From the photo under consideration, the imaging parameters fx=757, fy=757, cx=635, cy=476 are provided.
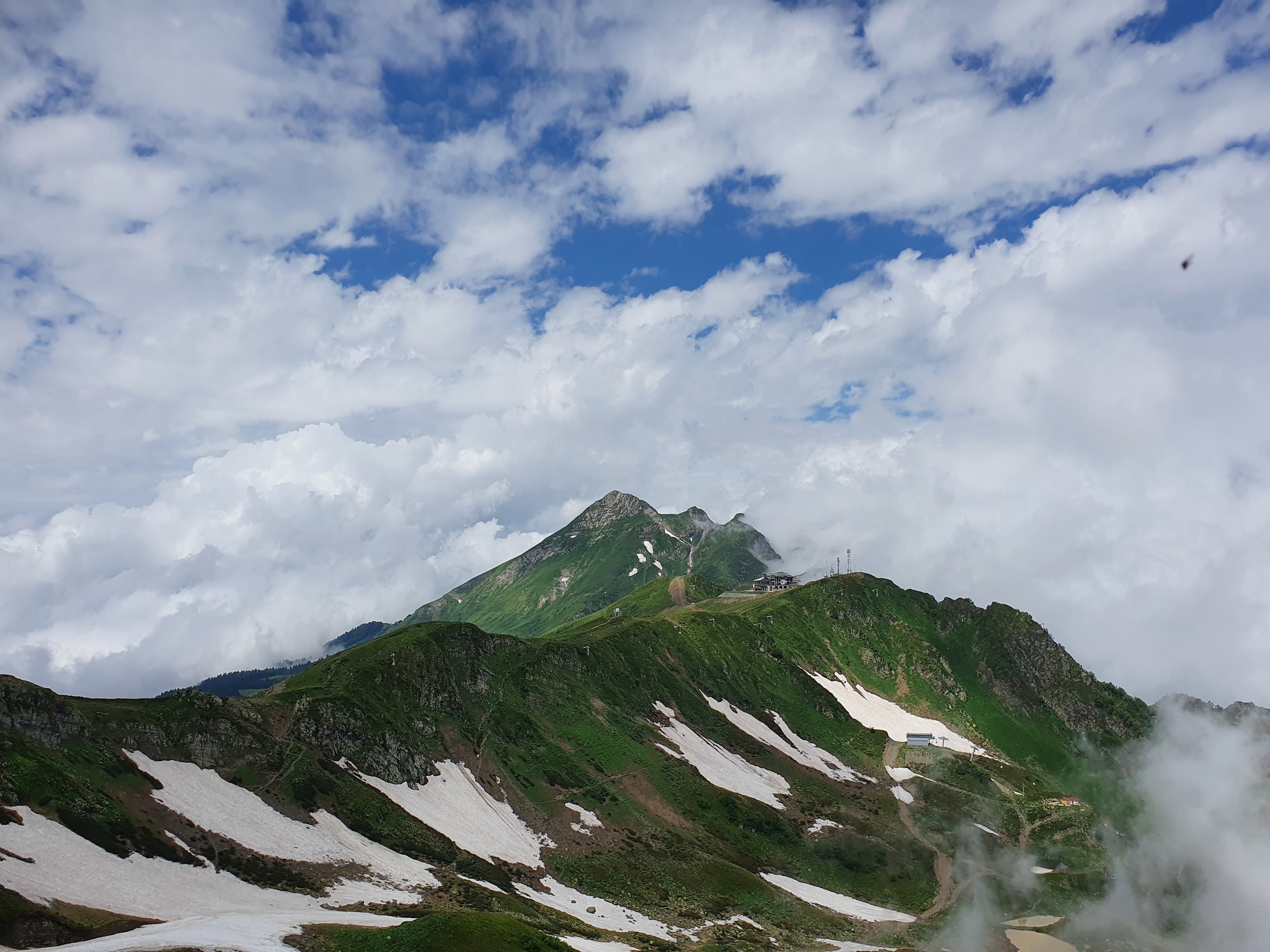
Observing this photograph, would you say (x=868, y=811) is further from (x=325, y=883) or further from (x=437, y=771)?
(x=325, y=883)

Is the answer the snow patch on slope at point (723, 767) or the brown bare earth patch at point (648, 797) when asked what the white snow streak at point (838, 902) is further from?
the snow patch on slope at point (723, 767)

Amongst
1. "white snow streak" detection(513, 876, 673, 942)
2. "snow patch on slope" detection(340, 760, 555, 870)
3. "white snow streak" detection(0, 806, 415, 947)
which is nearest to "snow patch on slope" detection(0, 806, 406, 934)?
"white snow streak" detection(0, 806, 415, 947)

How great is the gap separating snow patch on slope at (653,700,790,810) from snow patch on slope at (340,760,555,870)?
175ft

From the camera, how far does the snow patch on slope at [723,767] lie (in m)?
175

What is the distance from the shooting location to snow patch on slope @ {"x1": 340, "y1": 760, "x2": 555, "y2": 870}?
12181 centimetres

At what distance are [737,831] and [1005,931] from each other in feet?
164

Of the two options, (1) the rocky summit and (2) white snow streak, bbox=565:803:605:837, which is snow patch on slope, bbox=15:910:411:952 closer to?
(1) the rocky summit

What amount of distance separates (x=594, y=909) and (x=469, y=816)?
30365 mm

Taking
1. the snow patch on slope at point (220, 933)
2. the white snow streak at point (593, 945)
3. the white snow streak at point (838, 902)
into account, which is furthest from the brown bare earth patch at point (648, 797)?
the snow patch on slope at point (220, 933)

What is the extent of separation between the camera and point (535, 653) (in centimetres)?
18975

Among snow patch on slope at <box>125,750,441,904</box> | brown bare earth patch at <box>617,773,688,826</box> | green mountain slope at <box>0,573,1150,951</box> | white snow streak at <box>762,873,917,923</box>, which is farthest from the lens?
brown bare earth patch at <box>617,773,688,826</box>

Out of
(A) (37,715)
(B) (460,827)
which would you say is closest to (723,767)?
(B) (460,827)

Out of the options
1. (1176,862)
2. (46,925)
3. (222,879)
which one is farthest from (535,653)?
(1176,862)

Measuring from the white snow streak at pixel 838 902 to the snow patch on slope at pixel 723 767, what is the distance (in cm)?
2795
